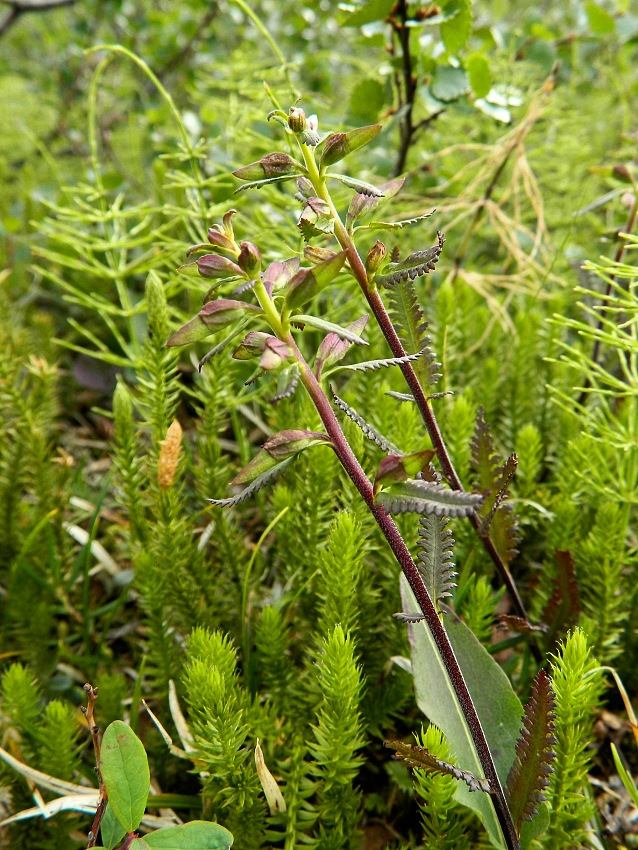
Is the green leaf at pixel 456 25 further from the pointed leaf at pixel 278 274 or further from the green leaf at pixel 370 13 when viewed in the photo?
the pointed leaf at pixel 278 274

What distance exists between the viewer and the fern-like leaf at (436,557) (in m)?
0.79

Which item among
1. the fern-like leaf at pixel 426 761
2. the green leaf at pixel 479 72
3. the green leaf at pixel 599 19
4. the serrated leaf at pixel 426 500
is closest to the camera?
the serrated leaf at pixel 426 500

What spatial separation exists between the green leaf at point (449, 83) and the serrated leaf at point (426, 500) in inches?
58.2

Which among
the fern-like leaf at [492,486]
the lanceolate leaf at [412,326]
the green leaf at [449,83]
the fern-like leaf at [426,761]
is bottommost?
the fern-like leaf at [426,761]

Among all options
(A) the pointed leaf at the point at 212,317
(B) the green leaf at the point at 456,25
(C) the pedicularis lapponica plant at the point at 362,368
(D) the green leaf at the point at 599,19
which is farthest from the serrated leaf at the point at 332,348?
(D) the green leaf at the point at 599,19

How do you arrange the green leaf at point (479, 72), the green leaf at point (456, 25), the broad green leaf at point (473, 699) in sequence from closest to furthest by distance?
the broad green leaf at point (473, 699) < the green leaf at point (456, 25) < the green leaf at point (479, 72)

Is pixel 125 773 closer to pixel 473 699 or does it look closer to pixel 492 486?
pixel 473 699

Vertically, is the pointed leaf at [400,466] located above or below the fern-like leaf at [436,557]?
above

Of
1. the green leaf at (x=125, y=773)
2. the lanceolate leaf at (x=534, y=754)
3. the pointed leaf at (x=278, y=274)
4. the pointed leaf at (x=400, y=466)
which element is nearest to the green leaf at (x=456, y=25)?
the pointed leaf at (x=278, y=274)

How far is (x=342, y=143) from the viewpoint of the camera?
778mm

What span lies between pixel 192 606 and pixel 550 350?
1133 millimetres

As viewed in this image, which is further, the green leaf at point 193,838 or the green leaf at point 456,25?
the green leaf at point 456,25

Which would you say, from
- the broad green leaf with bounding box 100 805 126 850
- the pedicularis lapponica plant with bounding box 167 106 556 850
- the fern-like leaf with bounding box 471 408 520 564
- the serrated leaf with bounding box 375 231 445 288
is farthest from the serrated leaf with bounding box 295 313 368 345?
the broad green leaf with bounding box 100 805 126 850

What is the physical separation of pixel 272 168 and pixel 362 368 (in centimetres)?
28
